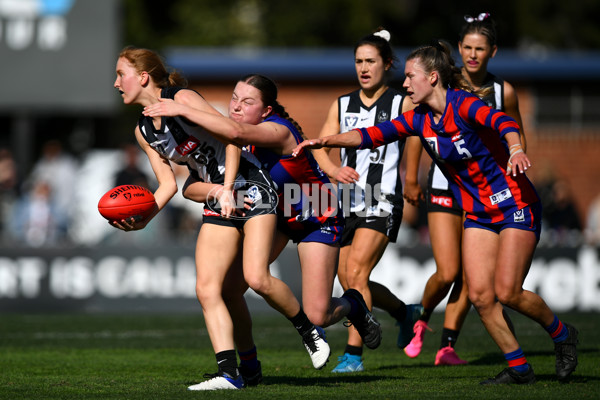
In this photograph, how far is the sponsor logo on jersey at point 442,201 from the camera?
7441 mm

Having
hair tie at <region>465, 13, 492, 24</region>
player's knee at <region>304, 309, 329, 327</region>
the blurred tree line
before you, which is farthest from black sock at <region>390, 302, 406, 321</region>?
the blurred tree line

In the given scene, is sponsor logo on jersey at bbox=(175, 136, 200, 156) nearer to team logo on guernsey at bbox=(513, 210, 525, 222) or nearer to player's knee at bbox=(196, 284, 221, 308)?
player's knee at bbox=(196, 284, 221, 308)

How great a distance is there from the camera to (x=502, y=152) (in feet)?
20.3

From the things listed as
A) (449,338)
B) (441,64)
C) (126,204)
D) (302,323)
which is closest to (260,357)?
(449,338)

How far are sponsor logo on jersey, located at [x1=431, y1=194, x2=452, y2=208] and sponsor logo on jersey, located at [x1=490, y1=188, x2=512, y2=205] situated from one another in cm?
125

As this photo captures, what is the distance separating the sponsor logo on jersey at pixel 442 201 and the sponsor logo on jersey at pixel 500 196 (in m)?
1.25

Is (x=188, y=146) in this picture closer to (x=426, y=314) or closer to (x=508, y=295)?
(x=508, y=295)

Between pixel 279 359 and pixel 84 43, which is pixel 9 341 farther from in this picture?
pixel 84 43

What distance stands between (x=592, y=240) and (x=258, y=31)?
23120 millimetres

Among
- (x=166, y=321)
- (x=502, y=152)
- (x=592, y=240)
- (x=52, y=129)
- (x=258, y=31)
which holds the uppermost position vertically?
(x=258, y=31)

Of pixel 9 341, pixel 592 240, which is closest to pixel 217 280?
pixel 9 341

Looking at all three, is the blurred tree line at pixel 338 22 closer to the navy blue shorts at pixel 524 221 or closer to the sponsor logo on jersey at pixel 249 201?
the navy blue shorts at pixel 524 221

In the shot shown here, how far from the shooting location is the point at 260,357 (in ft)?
26.8

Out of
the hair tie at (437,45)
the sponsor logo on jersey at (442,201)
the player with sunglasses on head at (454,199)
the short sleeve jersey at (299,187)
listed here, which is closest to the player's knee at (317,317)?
the short sleeve jersey at (299,187)
